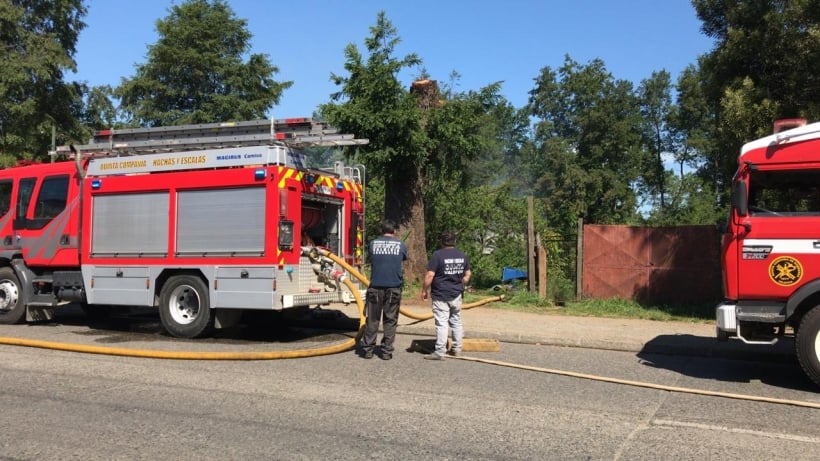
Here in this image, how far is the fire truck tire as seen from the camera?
6.50m

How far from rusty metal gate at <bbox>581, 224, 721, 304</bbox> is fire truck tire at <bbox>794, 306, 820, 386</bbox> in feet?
21.3

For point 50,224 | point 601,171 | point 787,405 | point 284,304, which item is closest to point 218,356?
point 284,304

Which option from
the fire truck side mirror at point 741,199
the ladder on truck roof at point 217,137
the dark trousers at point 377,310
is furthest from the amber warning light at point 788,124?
the ladder on truck roof at point 217,137

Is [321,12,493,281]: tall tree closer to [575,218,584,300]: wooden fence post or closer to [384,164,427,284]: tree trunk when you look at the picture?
[384,164,427,284]: tree trunk

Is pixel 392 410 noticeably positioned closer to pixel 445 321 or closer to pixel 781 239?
pixel 445 321

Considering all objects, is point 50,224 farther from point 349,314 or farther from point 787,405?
point 787,405

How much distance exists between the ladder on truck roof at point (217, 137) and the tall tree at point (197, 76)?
20313 millimetres

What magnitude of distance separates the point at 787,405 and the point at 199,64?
99.5 feet

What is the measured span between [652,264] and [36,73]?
797 inches

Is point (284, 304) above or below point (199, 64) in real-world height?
below

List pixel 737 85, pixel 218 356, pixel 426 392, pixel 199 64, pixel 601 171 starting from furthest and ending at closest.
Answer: pixel 601 171 < pixel 199 64 < pixel 737 85 < pixel 218 356 < pixel 426 392

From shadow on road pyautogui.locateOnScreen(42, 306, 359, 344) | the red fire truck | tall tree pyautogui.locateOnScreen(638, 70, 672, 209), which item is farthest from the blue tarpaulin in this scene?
tall tree pyautogui.locateOnScreen(638, 70, 672, 209)

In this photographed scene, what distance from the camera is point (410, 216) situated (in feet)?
50.4

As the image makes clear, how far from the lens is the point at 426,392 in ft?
21.2
